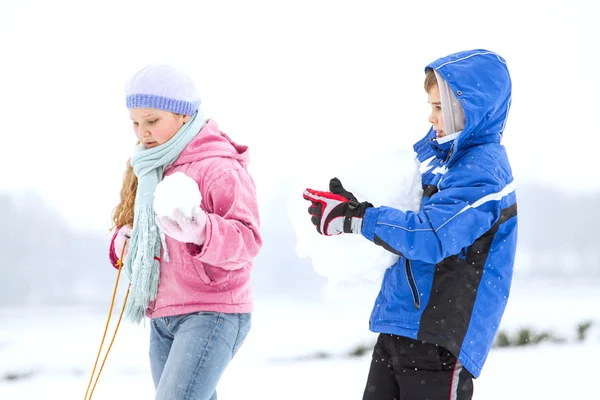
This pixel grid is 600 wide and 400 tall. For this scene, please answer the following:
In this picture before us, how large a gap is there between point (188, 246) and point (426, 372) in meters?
0.59

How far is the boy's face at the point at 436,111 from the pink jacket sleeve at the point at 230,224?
450mm

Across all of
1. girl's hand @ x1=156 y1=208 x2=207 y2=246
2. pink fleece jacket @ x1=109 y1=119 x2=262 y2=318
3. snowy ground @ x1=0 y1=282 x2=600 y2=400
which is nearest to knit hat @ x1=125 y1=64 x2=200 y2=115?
pink fleece jacket @ x1=109 y1=119 x2=262 y2=318

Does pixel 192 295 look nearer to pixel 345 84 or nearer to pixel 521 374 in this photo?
pixel 521 374

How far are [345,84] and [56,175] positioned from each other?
6.19 ft

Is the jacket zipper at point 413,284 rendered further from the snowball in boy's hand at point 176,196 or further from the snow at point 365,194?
the snowball in boy's hand at point 176,196

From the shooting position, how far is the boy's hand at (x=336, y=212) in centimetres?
122

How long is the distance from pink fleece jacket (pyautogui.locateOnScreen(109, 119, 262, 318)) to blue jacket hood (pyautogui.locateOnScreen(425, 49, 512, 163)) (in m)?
0.48

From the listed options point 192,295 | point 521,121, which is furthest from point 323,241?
point 521,121

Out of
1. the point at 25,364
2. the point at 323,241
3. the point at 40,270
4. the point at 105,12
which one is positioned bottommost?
the point at 25,364

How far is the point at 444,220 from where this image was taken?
3.88 feet

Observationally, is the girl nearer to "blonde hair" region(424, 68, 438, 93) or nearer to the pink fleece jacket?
the pink fleece jacket

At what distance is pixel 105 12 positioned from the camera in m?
3.88

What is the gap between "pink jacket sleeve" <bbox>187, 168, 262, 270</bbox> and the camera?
132cm

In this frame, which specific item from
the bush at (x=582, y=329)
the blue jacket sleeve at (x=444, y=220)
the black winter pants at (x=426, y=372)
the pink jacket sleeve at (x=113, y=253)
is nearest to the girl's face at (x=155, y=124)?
the pink jacket sleeve at (x=113, y=253)
